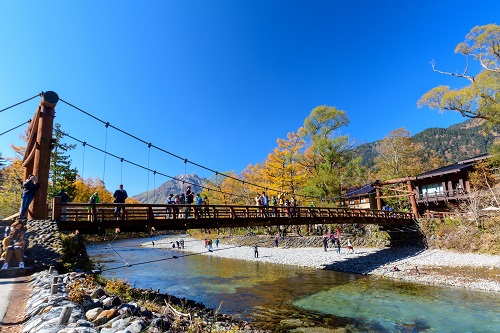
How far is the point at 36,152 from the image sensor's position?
11445mm

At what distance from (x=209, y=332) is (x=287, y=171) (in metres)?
30.9

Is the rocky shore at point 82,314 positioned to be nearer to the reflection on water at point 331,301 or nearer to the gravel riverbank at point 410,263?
the reflection on water at point 331,301

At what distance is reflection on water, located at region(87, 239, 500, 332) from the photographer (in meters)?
10.5

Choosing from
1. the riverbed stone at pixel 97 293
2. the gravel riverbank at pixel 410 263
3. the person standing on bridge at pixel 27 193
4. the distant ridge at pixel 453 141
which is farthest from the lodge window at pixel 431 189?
the distant ridge at pixel 453 141


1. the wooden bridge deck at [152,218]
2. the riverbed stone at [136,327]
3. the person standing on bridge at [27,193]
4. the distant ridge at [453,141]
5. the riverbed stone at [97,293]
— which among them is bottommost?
the riverbed stone at [136,327]

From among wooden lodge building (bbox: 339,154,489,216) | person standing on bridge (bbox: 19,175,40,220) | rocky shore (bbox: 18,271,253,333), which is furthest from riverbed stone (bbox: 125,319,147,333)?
wooden lodge building (bbox: 339,154,489,216)

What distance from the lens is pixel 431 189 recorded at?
3484 cm

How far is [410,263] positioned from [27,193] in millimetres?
23450

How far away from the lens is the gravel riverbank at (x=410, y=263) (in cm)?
1534

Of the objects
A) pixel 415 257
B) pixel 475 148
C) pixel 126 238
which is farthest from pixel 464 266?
pixel 475 148

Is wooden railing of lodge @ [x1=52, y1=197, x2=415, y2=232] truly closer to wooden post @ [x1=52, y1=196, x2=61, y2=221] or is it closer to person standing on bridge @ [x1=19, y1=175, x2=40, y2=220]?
wooden post @ [x1=52, y1=196, x2=61, y2=221]

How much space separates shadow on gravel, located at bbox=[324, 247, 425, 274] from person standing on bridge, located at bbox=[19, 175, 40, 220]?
19.6 m

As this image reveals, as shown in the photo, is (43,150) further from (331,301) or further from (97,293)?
(331,301)

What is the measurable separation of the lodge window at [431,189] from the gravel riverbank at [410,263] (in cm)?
1251
